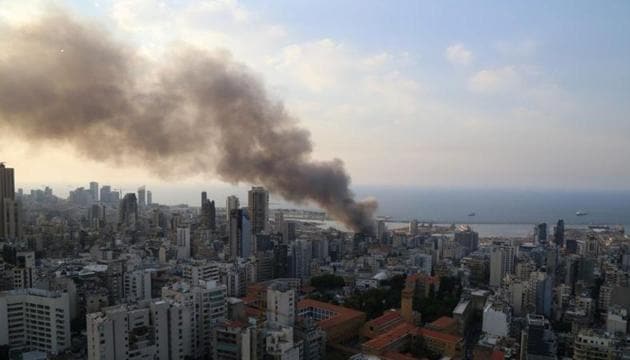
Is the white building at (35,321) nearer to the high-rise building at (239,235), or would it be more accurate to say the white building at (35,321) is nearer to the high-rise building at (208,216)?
the high-rise building at (239,235)

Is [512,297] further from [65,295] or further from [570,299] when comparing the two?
[65,295]

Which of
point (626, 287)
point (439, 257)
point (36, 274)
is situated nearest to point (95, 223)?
point (36, 274)

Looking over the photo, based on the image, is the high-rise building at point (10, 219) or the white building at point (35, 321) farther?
the high-rise building at point (10, 219)

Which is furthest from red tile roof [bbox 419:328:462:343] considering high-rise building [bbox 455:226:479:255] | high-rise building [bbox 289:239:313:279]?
high-rise building [bbox 455:226:479:255]

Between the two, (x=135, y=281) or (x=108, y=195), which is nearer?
(x=135, y=281)

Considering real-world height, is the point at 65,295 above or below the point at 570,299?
above

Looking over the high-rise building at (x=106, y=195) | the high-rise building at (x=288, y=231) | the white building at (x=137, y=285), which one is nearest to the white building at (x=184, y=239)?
the high-rise building at (x=288, y=231)
